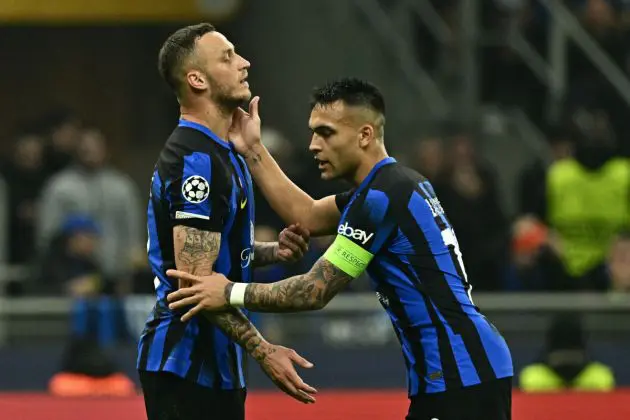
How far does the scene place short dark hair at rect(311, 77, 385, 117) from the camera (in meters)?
5.58

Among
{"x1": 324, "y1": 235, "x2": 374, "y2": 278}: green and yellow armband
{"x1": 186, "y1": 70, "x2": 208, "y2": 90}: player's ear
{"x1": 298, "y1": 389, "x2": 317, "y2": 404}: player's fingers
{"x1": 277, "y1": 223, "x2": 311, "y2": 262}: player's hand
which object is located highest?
{"x1": 186, "y1": 70, "x2": 208, "y2": 90}: player's ear

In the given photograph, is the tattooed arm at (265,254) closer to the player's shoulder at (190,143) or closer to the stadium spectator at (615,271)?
the player's shoulder at (190,143)

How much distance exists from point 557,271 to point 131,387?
294 cm

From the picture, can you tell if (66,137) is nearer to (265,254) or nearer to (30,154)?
(30,154)

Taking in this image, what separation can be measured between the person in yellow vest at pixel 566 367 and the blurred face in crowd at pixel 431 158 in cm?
211

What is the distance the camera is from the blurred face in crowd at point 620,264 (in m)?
10.5

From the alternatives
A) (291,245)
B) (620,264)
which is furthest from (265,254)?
(620,264)

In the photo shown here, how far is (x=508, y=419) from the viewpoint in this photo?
5.49 metres

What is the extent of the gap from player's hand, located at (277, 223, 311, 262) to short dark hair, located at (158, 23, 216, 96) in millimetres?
757

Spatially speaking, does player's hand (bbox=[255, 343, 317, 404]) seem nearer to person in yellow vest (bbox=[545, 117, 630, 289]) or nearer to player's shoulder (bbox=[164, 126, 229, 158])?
player's shoulder (bbox=[164, 126, 229, 158])

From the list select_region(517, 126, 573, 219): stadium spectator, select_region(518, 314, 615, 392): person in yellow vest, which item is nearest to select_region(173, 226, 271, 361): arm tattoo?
select_region(518, 314, 615, 392): person in yellow vest

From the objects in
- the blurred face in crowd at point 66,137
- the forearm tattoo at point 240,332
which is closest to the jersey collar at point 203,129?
the forearm tattoo at point 240,332

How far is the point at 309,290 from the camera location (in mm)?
5395

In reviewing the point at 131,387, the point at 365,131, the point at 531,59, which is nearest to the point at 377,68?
the point at 531,59
